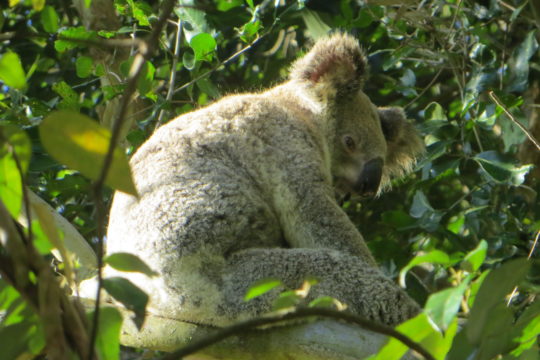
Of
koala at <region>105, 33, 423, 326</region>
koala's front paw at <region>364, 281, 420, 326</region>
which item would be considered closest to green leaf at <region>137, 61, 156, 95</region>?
koala at <region>105, 33, 423, 326</region>

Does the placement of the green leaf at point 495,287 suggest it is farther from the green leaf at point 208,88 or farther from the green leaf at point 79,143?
the green leaf at point 208,88

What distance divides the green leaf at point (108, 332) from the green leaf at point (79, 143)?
26 centimetres

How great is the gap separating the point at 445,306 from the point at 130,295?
0.50 meters

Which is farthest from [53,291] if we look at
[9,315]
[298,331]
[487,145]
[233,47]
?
[233,47]

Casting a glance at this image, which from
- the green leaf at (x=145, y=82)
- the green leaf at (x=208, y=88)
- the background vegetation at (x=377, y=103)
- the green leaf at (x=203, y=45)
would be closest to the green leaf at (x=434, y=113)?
the background vegetation at (x=377, y=103)

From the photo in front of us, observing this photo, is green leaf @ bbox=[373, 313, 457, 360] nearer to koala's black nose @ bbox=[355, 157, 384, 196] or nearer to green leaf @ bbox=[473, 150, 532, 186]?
green leaf @ bbox=[473, 150, 532, 186]

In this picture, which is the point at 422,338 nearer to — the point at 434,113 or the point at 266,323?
the point at 266,323

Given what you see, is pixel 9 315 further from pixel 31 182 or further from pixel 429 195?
pixel 429 195

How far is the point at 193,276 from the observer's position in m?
2.76

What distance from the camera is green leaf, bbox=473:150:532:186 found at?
3.51m

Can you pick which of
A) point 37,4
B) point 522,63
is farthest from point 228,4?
point 37,4

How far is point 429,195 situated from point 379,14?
62.6 inches

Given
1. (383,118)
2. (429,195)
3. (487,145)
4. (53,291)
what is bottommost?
(429,195)

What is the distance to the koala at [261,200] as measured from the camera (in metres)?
2.73
